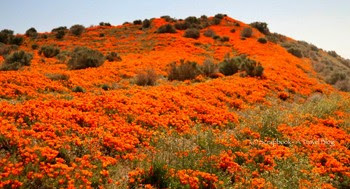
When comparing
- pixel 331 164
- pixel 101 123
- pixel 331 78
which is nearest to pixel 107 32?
pixel 331 78

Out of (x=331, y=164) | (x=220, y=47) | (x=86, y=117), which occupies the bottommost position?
(x=331, y=164)

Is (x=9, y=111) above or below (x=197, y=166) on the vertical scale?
above

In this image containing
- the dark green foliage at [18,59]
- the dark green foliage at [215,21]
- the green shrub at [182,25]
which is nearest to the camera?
the dark green foliage at [18,59]

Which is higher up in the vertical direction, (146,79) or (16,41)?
(16,41)

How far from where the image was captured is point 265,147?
30.5 ft

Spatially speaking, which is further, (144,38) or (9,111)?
(144,38)

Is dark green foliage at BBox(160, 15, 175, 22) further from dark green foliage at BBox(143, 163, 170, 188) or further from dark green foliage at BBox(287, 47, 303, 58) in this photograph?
dark green foliage at BBox(143, 163, 170, 188)

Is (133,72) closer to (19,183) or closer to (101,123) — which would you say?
(101,123)

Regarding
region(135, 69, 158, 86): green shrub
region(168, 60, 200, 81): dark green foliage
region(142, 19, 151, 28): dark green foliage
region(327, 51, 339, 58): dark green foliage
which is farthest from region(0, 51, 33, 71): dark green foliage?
region(327, 51, 339, 58): dark green foliage

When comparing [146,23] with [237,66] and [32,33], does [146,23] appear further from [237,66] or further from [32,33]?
[237,66]

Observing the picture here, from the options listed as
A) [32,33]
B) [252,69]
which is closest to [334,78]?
[252,69]

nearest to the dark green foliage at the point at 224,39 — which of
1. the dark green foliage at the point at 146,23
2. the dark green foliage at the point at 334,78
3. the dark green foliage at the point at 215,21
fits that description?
the dark green foliage at the point at 215,21

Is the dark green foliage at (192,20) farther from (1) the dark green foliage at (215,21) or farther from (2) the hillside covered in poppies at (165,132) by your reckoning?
(2) the hillside covered in poppies at (165,132)

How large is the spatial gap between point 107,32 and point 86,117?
37.5 metres
